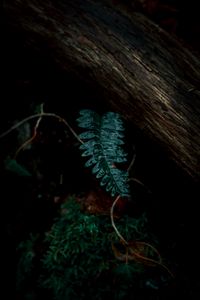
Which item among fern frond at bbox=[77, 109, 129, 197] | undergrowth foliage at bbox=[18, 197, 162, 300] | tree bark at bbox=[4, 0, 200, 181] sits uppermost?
tree bark at bbox=[4, 0, 200, 181]

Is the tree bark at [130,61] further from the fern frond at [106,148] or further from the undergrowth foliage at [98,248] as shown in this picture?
the undergrowth foliage at [98,248]

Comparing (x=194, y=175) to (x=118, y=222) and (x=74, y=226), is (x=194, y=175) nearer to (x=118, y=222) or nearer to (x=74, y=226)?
(x=118, y=222)

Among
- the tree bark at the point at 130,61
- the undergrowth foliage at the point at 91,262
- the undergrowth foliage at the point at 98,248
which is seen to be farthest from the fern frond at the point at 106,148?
the undergrowth foliage at the point at 91,262

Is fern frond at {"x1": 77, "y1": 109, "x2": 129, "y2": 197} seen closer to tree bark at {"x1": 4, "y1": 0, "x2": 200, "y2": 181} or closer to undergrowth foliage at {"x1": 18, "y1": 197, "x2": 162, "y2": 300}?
tree bark at {"x1": 4, "y1": 0, "x2": 200, "y2": 181}

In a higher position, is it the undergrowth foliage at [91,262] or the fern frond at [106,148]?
the fern frond at [106,148]

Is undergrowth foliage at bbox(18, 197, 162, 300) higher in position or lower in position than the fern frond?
lower

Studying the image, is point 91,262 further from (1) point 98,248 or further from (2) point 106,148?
(2) point 106,148

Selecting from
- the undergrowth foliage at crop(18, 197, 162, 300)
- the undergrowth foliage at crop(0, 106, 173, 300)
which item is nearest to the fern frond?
the undergrowth foliage at crop(0, 106, 173, 300)
